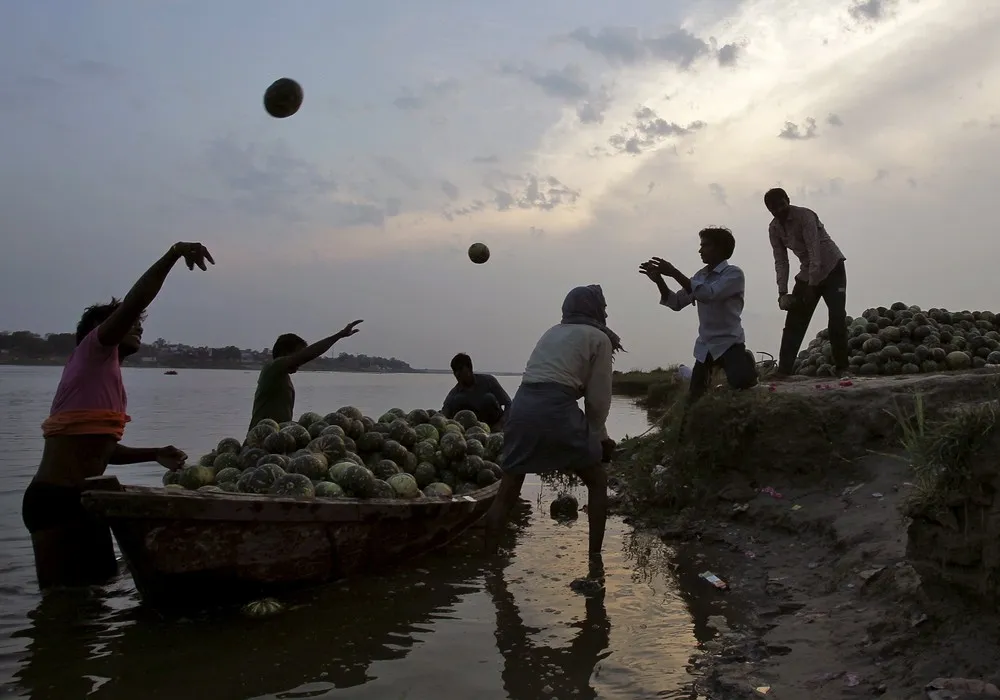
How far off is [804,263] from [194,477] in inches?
265

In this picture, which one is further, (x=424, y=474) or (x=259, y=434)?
(x=424, y=474)

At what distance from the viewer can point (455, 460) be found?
7.37 metres

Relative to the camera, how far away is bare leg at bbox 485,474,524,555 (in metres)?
5.55

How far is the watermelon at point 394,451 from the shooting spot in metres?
6.75

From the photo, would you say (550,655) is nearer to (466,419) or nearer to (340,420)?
(340,420)

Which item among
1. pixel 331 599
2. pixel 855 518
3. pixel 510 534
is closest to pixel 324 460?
pixel 331 599

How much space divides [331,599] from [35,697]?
1816 millimetres

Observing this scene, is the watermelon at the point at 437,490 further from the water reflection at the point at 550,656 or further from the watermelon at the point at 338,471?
the water reflection at the point at 550,656

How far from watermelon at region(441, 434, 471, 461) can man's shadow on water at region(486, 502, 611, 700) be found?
8.08 ft

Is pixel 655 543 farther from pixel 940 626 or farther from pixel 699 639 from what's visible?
pixel 940 626

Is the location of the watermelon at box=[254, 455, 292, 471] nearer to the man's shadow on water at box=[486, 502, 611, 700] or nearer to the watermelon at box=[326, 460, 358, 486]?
the watermelon at box=[326, 460, 358, 486]

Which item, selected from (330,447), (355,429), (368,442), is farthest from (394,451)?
(330,447)

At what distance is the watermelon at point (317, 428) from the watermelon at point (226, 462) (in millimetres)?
694

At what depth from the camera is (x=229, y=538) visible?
174 inches
